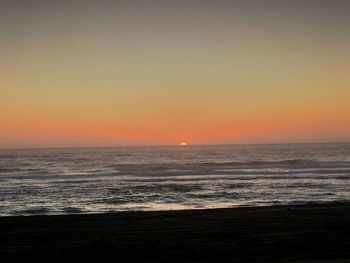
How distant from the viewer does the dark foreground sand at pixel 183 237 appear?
820cm

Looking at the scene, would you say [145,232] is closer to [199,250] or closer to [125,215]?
[199,250]

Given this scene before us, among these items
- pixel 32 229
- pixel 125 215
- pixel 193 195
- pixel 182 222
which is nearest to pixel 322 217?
pixel 182 222

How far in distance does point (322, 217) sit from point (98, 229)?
6747 millimetres

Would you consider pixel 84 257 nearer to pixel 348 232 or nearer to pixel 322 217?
pixel 348 232

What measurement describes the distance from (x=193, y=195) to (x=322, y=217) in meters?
11.3

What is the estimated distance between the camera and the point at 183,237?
9844 mm

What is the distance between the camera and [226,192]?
79.4ft

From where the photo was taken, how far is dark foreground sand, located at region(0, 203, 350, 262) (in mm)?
8195

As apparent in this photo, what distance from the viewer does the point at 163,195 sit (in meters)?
23.4

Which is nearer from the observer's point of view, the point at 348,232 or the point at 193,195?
the point at 348,232

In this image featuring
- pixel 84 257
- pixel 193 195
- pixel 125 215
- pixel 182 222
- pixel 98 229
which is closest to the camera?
pixel 84 257

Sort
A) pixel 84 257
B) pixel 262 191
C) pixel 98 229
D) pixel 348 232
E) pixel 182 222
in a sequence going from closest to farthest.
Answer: pixel 84 257 < pixel 348 232 < pixel 98 229 < pixel 182 222 < pixel 262 191

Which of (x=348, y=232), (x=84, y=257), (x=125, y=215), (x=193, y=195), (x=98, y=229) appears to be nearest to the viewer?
(x=84, y=257)

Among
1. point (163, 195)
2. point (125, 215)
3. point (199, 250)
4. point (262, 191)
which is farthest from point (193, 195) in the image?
point (199, 250)
